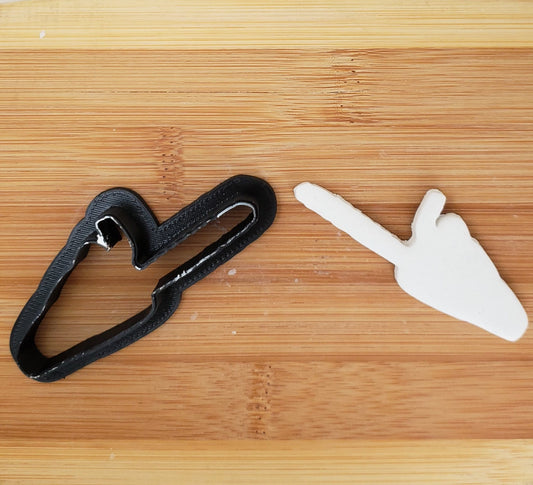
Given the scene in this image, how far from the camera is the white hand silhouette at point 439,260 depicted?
0.60m

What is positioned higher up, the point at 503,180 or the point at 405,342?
the point at 503,180

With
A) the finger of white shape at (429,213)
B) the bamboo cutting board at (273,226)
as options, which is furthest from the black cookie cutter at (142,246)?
the finger of white shape at (429,213)

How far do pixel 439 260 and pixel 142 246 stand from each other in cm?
35

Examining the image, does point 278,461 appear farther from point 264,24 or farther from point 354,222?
point 264,24

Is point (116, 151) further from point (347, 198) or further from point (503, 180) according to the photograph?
point (503, 180)

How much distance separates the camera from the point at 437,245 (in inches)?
23.8

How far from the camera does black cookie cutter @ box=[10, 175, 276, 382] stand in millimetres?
600

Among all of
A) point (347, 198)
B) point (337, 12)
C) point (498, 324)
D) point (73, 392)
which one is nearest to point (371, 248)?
point (347, 198)

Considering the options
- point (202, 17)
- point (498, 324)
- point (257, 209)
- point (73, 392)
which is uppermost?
point (202, 17)

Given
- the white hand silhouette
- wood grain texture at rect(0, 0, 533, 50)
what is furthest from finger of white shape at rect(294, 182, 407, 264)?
wood grain texture at rect(0, 0, 533, 50)

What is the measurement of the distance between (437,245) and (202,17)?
1.30ft

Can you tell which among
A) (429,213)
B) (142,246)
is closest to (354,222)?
(429,213)

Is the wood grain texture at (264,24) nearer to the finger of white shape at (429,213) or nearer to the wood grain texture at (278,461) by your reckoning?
the finger of white shape at (429,213)

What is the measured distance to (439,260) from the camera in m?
0.60
